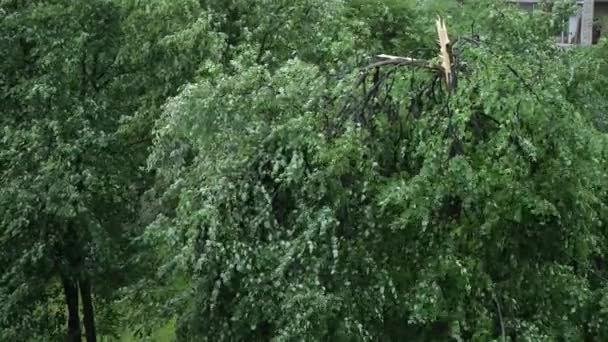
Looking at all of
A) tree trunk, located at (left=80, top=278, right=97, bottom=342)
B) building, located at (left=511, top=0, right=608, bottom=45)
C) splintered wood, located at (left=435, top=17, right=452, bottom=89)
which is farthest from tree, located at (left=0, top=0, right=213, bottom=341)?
building, located at (left=511, top=0, right=608, bottom=45)

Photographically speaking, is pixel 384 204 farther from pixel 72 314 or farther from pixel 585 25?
pixel 585 25

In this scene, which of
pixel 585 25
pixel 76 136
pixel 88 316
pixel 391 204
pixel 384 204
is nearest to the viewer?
pixel 384 204

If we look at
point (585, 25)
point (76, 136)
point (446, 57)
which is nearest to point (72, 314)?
point (76, 136)

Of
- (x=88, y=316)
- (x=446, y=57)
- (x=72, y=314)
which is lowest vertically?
(x=72, y=314)

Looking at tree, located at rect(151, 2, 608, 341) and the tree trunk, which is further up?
tree, located at rect(151, 2, 608, 341)

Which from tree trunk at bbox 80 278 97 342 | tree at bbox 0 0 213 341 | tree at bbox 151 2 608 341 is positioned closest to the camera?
tree at bbox 151 2 608 341

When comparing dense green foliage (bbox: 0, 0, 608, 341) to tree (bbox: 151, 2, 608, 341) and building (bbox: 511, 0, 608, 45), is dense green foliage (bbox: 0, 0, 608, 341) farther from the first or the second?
building (bbox: 511, 0, 608, 45)

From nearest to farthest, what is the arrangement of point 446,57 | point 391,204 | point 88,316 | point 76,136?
point 391,204, point 446,57, point 76,136, point 88,316

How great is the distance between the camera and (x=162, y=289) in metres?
9.31

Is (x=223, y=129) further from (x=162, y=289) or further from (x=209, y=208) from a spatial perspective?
(x=162, y=289)

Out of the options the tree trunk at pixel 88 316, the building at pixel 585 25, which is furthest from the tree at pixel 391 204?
the building at pixel 585 25

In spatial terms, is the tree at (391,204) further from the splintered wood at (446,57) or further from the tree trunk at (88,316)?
the tree trunk at (88,316)

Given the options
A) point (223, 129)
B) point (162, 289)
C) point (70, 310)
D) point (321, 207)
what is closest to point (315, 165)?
→ point (321, 207)

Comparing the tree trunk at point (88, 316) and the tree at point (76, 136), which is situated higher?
the tree at point (76, 136)
